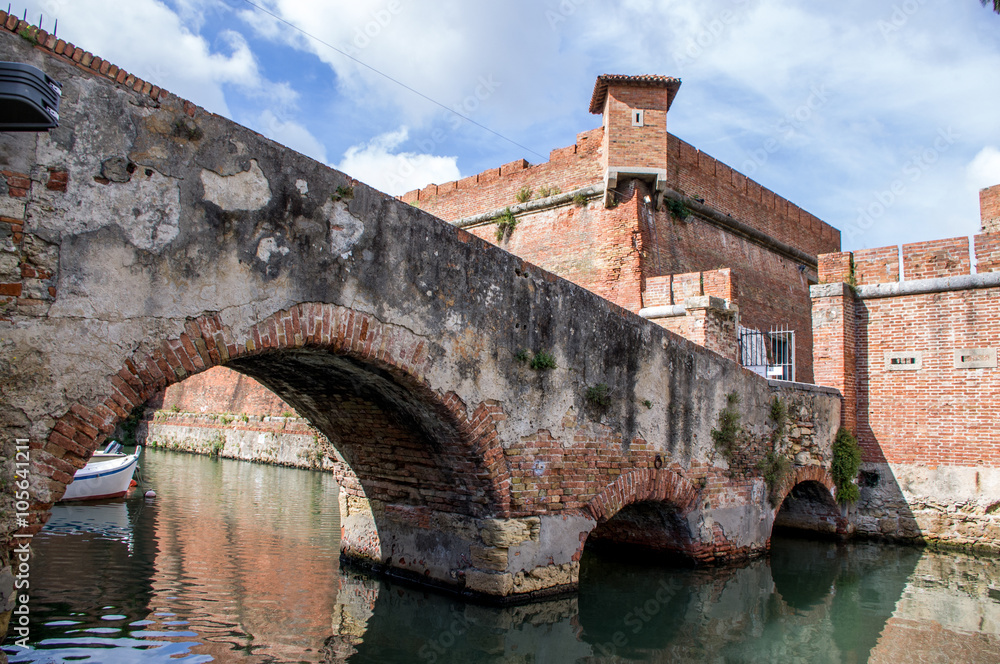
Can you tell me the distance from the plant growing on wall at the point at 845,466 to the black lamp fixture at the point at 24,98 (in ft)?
38.7

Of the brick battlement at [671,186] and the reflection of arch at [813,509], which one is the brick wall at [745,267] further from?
the reflection of arch at [813,509]

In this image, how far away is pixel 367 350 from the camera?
5.32 m

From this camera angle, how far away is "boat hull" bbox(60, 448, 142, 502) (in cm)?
1256

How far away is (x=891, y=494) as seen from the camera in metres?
11.5

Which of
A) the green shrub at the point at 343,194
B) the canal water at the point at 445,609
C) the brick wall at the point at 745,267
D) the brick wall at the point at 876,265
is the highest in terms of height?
the brick wall at the point at 745,267

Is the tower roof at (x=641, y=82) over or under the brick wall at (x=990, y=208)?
over

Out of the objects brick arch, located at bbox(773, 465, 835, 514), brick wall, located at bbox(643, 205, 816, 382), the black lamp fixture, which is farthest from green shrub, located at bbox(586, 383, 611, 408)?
brick wall, located at bbox(643, 205, 816, 382)

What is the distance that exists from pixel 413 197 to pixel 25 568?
1696 cm

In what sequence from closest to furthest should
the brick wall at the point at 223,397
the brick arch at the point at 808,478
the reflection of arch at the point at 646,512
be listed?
1. the reflection of arch at the point at 646,512
2. the brick arch at the point at 808,478
3. the brick wall at the point at 223,397

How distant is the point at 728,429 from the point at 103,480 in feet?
37.0

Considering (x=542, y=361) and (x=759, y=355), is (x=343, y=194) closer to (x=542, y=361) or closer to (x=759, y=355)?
(x=542, y=361)

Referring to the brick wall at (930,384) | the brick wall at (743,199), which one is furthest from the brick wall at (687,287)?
the brick wall at (743,199)

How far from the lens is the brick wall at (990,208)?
1342 centimetres

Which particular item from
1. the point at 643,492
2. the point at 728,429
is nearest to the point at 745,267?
the point at 728,429
